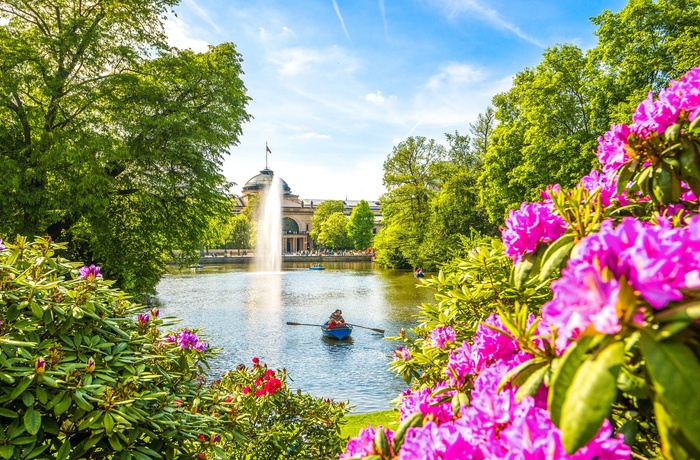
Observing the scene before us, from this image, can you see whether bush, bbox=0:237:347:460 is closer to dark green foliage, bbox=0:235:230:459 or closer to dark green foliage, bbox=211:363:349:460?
dark green foliage, bbox=0:235:230:459

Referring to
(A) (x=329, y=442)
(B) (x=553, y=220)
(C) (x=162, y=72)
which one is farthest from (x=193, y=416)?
(C) (x=162, y=72)

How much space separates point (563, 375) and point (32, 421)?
259 cm

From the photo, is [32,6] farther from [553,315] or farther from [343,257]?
[343,257]

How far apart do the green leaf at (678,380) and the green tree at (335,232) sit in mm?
70089

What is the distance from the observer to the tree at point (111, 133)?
9648mm

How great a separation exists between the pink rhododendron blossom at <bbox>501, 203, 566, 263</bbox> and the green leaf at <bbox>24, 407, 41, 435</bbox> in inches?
99.3

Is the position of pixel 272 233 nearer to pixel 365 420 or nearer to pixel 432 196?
pixel 432 196

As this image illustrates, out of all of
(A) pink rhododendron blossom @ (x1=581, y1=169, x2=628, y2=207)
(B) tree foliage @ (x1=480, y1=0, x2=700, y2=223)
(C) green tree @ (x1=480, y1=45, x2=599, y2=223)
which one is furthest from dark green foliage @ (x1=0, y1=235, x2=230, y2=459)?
(C) green tree @ (x1=480, y1=45, x2=599, y2=223)

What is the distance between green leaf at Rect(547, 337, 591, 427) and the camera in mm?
862

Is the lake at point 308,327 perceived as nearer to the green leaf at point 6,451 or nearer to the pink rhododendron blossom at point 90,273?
the pink rhododendron blossom at point 90,273

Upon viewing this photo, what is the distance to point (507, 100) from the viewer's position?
76.0ft

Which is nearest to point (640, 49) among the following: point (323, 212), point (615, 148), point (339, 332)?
point (339, 332)

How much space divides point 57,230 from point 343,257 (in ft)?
173

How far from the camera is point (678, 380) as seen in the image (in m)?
0.75
